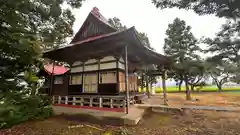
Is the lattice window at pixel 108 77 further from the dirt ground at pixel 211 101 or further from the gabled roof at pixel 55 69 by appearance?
the dirt ground at pixel 211 101

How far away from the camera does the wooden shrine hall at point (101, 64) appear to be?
7.66 meters

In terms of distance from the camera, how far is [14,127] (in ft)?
24.4

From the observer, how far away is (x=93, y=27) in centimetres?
1077

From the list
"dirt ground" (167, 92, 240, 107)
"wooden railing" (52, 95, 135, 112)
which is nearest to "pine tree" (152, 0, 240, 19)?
"wooden railing" (52, 95, 135, 112)

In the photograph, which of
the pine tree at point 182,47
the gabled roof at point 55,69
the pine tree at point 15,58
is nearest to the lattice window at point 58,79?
the gabled roof at point 55,69

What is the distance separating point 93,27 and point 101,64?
3.21 m

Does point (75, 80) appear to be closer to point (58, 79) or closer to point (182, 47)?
point (58, 79)

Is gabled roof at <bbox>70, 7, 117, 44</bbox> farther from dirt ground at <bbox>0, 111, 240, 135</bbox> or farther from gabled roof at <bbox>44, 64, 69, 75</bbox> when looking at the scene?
dirt ground at <bbox>0, 111, 240, 135</bbox>

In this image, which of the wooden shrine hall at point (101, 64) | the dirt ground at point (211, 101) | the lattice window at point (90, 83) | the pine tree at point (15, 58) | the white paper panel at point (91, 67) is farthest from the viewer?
the dirt ground at point (211, 101)

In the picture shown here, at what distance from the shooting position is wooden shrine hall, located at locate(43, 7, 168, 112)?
7.66 meters

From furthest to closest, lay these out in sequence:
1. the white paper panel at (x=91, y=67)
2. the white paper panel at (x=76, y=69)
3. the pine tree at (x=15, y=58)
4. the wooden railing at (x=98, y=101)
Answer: the white paper panel at (x=76, y=69), the white paper panel at (x=91, y=67), the wooden railing at (x=98, y=101), the pine tree at (x=15, y=58)

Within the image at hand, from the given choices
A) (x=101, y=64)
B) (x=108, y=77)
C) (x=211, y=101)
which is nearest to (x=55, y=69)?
(x=101, y=64)

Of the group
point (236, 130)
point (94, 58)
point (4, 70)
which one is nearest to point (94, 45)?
point (94, 58)

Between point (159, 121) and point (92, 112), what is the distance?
12.2 feet
